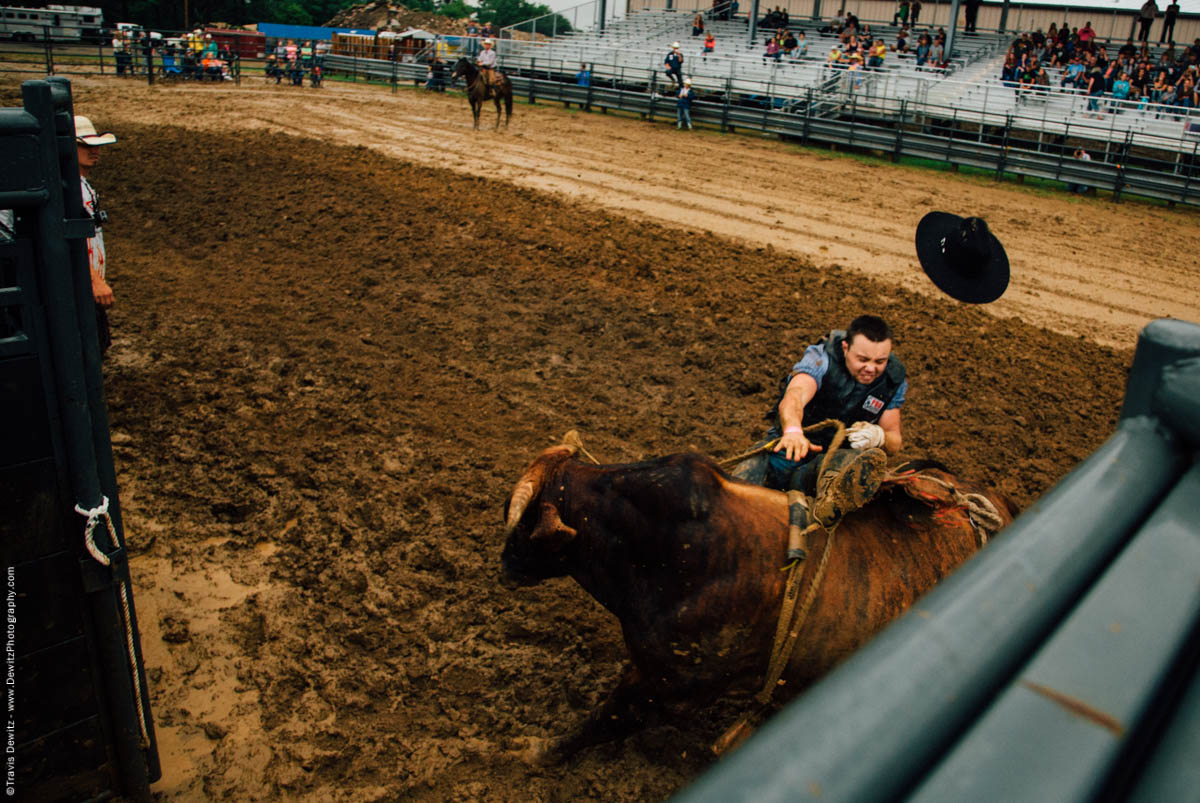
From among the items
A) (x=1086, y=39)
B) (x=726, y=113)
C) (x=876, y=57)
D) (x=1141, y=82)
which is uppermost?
(x=1086, y=39)

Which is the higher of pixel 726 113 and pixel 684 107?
pixel 684 107

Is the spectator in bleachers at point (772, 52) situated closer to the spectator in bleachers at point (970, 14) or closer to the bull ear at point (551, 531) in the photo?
the spectator in bleachers at point (970, 14)

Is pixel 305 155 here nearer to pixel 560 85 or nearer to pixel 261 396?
pixel 261 396

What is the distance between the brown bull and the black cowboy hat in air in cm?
170

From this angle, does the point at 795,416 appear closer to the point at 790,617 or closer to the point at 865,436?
the point at 865,436

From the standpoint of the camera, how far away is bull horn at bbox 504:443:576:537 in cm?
301

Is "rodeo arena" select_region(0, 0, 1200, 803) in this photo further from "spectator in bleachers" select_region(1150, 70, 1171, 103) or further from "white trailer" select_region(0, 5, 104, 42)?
"white trailer" select_region(0, 5, 104, 42)

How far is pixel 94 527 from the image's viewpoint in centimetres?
268

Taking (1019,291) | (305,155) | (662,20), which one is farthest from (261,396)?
(662,20)

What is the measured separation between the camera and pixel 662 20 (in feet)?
122

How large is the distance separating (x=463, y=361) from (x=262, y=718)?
400cm

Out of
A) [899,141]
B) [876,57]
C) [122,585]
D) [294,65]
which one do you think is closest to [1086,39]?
[876,57]

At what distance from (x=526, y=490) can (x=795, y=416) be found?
1355 millimetres

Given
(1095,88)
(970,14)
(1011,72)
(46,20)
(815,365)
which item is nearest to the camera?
(815,365)
